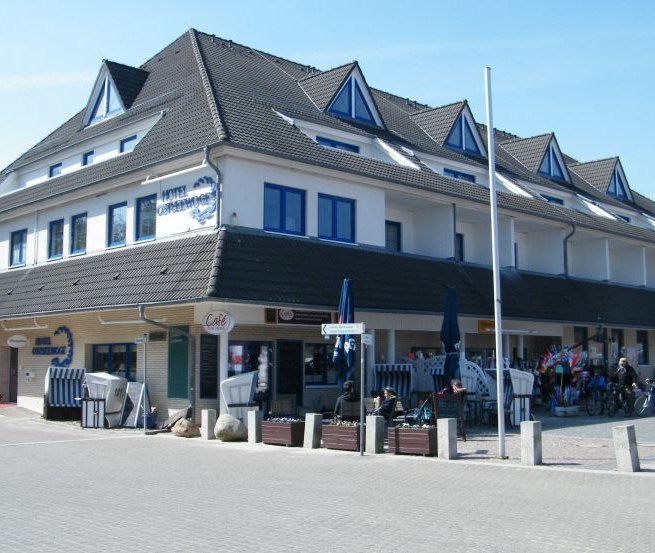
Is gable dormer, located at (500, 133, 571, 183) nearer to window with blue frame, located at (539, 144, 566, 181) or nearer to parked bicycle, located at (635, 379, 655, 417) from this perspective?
window with blue frame, located at (539, 144, 566, 181)

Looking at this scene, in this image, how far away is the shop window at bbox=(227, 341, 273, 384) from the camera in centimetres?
2052

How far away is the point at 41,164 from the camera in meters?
30.1

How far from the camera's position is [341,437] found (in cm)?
1605

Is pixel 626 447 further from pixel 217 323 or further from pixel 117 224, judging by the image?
pixel 117 224

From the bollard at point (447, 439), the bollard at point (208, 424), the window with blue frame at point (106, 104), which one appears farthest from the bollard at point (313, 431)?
the window with blue frame at point (106, 104)

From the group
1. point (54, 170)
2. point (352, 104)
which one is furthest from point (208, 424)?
point (54, 170)

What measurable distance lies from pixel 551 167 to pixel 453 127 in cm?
807

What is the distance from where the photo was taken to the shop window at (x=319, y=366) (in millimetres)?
22422

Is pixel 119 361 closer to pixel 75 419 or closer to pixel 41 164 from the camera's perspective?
pixel 75 419

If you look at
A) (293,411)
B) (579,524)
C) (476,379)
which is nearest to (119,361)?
(293,411)

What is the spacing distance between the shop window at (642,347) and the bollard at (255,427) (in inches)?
979

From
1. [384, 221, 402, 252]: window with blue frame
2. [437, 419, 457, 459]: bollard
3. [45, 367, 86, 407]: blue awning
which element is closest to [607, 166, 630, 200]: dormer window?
[384, 221, 402, 252]: window with blue frame

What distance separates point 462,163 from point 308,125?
802 centimetres

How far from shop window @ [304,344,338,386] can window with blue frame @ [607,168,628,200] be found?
76.9ft
